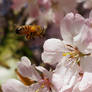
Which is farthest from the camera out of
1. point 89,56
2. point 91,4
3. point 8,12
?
point 8,12

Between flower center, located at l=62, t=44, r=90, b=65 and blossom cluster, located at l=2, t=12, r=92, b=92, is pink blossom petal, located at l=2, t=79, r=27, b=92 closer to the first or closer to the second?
blossom cluster, located at l=2, t=12, r=92, b=92

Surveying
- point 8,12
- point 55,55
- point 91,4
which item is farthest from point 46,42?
point 8,12

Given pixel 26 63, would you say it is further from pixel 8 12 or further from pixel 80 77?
pixel 8 12

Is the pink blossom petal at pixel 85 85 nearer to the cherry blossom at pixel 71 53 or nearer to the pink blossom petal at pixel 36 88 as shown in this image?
the cherry blossom at pixel 71 53

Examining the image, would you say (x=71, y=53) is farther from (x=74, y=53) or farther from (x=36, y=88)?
(x=36, y=88)

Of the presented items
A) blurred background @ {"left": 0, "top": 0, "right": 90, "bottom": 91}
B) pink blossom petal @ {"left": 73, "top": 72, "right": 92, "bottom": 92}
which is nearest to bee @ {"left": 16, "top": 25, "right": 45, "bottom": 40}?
pink blossom petal @ {"left": 73, "top": 72, "right": 92, "bottom": 92}

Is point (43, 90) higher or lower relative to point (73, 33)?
lower
